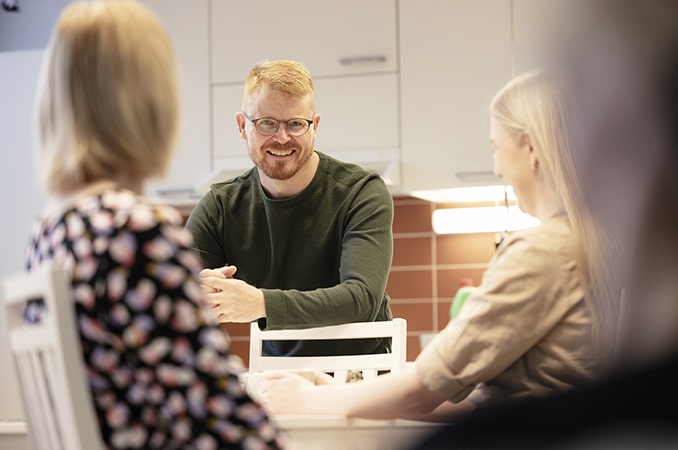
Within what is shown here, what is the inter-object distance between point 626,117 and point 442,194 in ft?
10.8

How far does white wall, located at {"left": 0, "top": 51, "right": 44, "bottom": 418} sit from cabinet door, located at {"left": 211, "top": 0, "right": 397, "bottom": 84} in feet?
2.60

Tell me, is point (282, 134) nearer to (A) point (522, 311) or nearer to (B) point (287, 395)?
(B) point (287, 395)

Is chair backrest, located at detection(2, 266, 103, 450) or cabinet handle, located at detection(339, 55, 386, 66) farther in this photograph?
cabinet handle, located at detection(339, 55, 386, 66)

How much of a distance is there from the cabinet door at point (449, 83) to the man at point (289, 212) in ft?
4.04

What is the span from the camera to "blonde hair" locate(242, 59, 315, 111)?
226 cm

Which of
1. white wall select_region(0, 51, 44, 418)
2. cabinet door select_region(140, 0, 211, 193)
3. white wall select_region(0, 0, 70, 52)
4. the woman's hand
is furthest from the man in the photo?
white wall select_region(0, 0, 70, 52)

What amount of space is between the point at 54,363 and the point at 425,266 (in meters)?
3.08

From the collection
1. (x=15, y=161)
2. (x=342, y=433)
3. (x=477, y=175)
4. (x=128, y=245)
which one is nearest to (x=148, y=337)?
(x=128, y=245)

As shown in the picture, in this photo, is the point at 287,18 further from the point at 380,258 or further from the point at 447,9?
the point at 380,258

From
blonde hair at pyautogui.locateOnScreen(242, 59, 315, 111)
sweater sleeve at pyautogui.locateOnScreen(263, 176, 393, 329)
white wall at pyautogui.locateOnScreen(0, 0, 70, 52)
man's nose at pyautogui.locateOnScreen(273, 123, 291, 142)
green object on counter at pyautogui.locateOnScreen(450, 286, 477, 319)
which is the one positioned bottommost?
green object on counter at pyautogui.locateOnScreen(450, 286, 477, 319)

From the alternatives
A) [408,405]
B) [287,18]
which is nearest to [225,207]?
[408,405]

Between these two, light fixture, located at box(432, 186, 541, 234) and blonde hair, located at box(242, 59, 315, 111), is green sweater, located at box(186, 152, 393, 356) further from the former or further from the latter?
light fixture, located at box(432, 186, 541, 234)

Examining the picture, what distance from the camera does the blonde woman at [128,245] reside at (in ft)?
2.88

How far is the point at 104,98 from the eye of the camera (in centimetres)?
94
